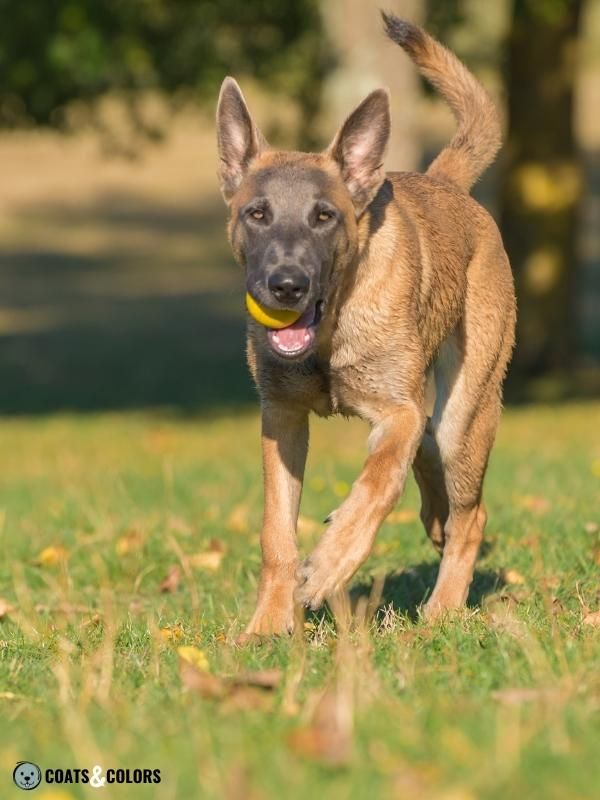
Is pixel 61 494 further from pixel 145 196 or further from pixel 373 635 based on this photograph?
pixel 145 196

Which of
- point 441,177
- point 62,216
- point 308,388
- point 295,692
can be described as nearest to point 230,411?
point 441,177

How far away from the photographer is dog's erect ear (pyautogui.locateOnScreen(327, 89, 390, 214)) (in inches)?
227

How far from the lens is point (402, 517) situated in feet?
26.9

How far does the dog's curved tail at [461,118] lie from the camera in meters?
6.97

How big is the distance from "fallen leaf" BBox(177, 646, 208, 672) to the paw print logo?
925mm

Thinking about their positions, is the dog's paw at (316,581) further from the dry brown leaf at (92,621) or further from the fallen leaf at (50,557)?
the fallen leaf at (50,557)

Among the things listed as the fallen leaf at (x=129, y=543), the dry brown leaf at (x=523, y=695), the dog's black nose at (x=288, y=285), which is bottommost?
the fallen leaf at (x=129, y=543)

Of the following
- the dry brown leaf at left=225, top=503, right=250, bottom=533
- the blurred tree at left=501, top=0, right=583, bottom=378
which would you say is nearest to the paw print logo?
the dry brown leaf at left=225, top=503, right=250, bottom=533

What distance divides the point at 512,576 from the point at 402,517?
196cm

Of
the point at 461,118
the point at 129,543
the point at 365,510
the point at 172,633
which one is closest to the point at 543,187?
the point at 461,118

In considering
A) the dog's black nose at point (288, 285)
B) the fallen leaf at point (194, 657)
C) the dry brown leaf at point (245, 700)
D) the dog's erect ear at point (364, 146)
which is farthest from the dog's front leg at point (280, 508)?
the dry brown leaf at point (245, 700)

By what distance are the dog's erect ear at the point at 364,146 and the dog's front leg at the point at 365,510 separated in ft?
2.87

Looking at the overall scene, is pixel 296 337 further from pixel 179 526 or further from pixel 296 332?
pixel 179 526

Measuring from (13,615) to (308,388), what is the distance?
1.45 m
